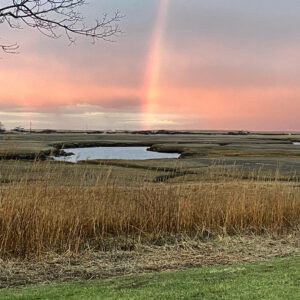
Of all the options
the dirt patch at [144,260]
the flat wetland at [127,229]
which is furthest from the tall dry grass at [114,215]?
the dirt patch at [144,260]

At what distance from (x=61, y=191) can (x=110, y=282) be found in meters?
4.85

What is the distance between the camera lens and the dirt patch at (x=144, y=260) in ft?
24.6

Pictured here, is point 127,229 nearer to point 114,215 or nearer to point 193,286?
point 114,215

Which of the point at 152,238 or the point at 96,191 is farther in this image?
the point at 96,191

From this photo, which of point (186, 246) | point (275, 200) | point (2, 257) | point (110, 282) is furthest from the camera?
point (275, 200)

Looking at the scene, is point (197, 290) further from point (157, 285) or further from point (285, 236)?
point (285, 236)

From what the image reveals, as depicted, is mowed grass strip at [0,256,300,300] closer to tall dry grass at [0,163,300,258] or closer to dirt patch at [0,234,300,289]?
dirt patch at [0,234,300,289]

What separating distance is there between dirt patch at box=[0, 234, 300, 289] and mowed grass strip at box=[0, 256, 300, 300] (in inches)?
37.5

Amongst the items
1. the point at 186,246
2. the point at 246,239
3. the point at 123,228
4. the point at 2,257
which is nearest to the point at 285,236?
the point at 246,239

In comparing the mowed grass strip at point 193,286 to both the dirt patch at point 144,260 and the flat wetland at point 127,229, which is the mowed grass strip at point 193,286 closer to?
the dirt patch at point 144,260

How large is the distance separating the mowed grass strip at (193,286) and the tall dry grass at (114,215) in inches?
108

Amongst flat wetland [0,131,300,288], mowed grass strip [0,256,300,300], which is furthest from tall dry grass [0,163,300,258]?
mowed grass strip [0,256,300,300]

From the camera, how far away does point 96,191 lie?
1124cm

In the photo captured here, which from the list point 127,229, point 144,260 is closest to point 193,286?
point 144,260
